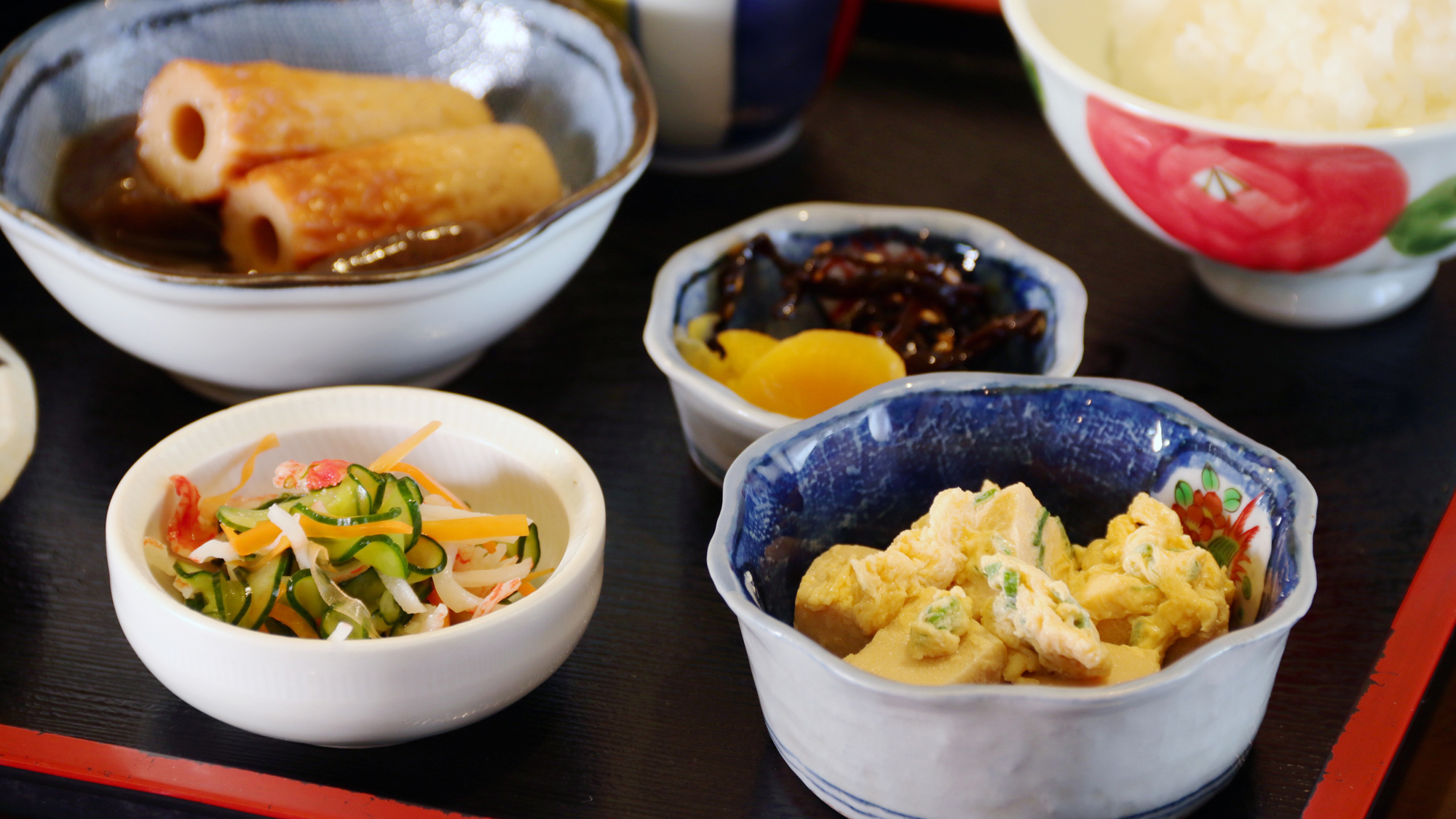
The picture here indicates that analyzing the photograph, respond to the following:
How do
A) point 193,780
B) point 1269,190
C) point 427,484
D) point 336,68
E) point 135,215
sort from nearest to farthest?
1. point 193,780
2. point 427,484
3. point 1269,190
4. point 135,215
5. point 336,68

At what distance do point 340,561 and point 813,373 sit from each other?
1.15 ft

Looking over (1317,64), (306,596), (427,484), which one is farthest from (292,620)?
(1317,64)

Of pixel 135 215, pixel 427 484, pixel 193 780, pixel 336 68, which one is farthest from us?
pixel 336 68

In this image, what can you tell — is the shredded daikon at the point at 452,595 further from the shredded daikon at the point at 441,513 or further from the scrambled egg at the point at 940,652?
the scrambled egg at the point at 940,652

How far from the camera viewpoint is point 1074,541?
0.81m

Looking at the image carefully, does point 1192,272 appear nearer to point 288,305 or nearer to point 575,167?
point 575,167

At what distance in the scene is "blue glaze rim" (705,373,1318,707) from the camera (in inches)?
22.0

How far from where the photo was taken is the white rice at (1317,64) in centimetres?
96

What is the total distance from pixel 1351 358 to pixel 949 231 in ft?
1.21

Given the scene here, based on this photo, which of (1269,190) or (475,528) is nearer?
(475,528)

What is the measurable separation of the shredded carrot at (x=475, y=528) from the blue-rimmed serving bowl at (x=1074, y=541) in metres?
0.14

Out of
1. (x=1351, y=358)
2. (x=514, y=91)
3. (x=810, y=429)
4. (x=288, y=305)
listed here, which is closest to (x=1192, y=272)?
(x=1351, y=358)

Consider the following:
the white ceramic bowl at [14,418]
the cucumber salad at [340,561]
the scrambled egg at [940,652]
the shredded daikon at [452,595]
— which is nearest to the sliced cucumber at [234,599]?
→ the cucumber salad at [340,561]

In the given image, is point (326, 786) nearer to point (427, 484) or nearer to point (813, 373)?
point (427, 484)
